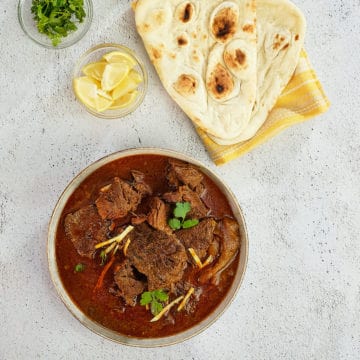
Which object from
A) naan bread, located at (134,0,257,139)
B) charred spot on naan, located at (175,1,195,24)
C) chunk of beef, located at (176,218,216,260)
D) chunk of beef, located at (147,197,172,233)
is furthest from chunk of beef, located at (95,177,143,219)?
charred spot on naan, located at (175,1,195,24)

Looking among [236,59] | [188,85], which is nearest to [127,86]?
[188,85]

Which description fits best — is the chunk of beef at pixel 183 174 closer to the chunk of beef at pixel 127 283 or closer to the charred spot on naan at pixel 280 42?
the chunk of beef at pixel 127 283

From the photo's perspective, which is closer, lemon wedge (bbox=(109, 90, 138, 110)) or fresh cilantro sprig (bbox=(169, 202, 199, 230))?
fresh cilantro sprig (bbox=(169, 202, 199, 230))

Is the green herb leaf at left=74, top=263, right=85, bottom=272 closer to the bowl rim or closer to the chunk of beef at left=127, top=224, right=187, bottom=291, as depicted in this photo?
the bowl rim

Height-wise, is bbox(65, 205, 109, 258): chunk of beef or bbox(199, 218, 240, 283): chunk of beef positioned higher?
bbox(65, 205, 109, 258): chunk of beef

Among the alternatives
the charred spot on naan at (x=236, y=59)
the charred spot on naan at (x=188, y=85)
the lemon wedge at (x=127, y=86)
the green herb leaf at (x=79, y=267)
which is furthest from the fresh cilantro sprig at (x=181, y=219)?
the charred spot on naan at (x=236, y=59)

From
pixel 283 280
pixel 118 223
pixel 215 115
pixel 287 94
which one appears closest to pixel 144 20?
pixel 215 115

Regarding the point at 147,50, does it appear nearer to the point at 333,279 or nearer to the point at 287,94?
the point at 287,94
